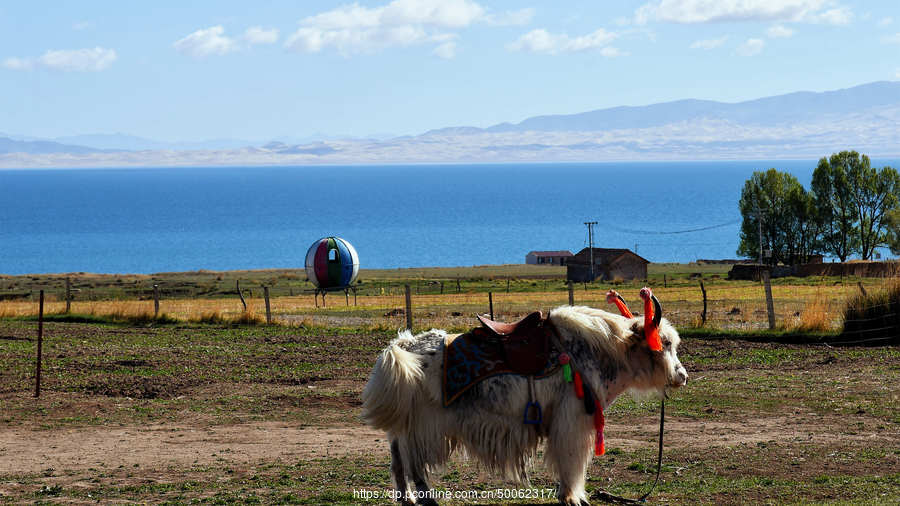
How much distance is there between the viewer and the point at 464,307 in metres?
35.1

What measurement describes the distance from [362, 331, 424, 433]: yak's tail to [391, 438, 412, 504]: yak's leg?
0.52 feet

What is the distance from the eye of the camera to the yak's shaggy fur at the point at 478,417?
23.1 feet

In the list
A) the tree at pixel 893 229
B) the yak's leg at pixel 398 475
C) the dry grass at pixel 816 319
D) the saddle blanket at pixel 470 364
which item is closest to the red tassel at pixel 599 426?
the saddle blanket at pixel 470 364

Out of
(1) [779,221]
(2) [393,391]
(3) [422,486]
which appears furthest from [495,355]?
(1) [779,221]

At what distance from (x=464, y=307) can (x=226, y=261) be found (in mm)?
115709

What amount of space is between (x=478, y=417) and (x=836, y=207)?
308ft

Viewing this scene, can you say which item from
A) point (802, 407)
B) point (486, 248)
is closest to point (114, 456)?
point (802, 407)

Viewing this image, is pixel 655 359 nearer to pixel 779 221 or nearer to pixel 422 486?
pixel 422 486

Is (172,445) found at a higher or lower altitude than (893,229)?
lower

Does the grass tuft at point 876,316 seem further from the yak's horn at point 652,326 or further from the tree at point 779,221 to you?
the tree at point 779,221

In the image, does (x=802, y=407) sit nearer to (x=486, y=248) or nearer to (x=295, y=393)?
(x=295, y=393)

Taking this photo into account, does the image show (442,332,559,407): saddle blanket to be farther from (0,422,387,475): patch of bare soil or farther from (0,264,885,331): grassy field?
(0,264,885,331): grassy field

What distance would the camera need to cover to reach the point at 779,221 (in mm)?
94438

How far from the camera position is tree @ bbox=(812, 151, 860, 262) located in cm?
9194
